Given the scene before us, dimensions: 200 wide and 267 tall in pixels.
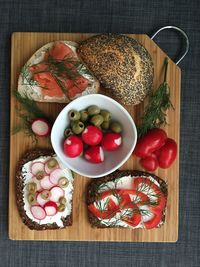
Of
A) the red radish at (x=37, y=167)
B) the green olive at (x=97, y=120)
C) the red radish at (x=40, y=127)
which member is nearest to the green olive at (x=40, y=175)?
the red radish at (x=37, y=167)

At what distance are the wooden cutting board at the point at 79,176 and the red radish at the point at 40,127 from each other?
5 centimetres

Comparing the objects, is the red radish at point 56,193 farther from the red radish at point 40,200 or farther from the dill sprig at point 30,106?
the dill sprig at point 30,106

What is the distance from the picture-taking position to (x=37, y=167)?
1.27 m

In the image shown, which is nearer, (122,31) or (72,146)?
(72,146)

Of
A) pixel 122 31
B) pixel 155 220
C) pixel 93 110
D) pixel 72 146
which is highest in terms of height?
pixel 122 31

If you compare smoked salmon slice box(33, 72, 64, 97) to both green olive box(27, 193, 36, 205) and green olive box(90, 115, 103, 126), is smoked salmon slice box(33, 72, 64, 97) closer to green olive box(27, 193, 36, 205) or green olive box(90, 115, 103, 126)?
green olive box(90, 115, 103, 126)

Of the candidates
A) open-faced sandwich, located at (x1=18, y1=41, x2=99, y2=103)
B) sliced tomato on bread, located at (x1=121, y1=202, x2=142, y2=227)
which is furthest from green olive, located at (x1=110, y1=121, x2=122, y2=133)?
sliced tomato on bread, located at (x1=121, y1=202, x2=142, y2=227)

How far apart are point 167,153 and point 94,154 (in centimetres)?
22

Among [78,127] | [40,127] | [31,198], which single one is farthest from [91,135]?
[31,198]

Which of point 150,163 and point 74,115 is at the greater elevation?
point 74,115

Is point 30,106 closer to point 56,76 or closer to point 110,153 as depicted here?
point 56,76

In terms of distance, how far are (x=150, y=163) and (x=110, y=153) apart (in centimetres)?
12

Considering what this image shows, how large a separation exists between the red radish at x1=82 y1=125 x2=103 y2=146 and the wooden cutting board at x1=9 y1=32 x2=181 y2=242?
5.3 inches

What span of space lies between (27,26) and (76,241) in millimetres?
688
